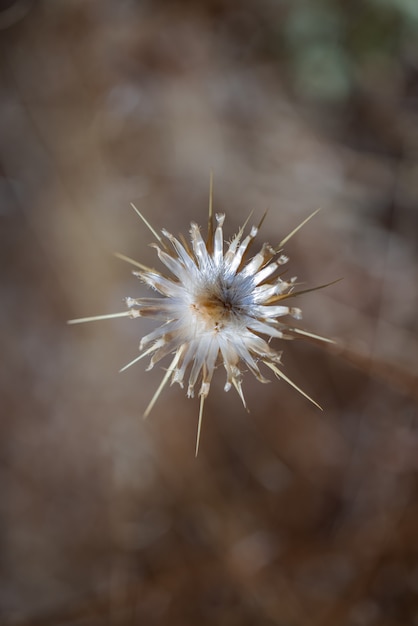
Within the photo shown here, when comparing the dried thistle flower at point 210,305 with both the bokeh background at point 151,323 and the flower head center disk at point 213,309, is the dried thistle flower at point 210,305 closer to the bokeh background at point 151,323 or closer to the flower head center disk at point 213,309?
the flower head center disk at point 213,309

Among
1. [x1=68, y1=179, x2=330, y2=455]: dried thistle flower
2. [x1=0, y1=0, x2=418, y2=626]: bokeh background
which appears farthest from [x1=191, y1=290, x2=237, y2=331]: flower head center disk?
[x1=0, y1=0, x2=418, y2=626]: bokeh background

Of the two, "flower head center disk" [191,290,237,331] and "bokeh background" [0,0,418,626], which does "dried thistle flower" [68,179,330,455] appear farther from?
"bokeh background" [0,0,418,626]

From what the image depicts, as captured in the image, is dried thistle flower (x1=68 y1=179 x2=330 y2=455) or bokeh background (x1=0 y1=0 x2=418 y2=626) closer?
dried thistle flower (x1=68 y1=179 x2=330 y2=455)

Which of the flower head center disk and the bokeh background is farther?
the bokeh background

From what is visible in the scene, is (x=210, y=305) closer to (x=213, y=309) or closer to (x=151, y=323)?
(x=213, y=309)

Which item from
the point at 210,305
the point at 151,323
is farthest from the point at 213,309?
the point at 151,323

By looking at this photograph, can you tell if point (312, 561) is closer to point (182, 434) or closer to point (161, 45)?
point (182, 434)

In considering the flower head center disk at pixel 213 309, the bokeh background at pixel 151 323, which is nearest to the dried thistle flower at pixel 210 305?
the flower head center disk at pixel 213 309

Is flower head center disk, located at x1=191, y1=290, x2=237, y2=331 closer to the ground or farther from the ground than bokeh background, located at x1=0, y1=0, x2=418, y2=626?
closer to the ground
